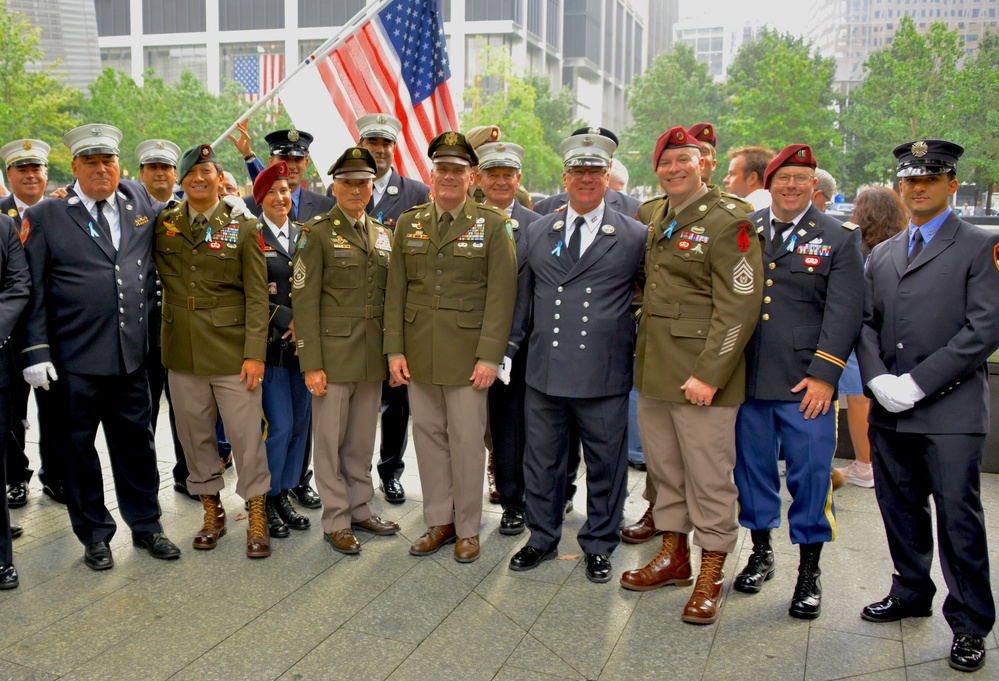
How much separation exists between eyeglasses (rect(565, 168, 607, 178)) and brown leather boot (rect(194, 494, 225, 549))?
265 centimetres

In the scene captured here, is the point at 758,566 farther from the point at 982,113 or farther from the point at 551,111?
the point at 551,111

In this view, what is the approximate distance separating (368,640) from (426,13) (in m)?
5.52

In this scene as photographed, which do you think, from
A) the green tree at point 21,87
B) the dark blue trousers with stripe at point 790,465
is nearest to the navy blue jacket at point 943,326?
the dark blue trousers with stripe at point 790,465

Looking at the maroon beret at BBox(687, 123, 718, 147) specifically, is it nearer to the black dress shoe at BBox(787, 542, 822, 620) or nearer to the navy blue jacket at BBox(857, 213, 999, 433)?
the navy blue jacket at BBox(857, 213, 999, 433)

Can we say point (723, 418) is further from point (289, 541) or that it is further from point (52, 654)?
point (52, 654)

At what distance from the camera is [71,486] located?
436 centimetres

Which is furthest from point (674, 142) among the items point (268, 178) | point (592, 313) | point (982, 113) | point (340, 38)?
point (982, 113)

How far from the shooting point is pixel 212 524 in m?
4.72

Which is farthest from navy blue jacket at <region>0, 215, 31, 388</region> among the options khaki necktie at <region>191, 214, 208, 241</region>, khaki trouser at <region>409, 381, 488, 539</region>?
khaki trouser at <region>409, 381, 488, 539</region>

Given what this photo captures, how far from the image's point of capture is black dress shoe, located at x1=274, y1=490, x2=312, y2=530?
4910mm

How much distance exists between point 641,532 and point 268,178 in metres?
2.89

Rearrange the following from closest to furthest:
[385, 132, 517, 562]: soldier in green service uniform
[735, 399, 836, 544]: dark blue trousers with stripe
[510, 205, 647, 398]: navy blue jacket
A: [735, 399, 836, 544]: dark blue trousers with stripe < [510, 205, 647, 398]: navy blue jacket < [385, 132, 517, 562]: soldier in green service uniform

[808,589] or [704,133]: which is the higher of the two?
[704,133]

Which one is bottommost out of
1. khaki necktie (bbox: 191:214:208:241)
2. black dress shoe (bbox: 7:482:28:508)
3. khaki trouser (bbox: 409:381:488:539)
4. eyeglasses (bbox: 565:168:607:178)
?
black dress shoe (bbox: 7:482:28:508)
